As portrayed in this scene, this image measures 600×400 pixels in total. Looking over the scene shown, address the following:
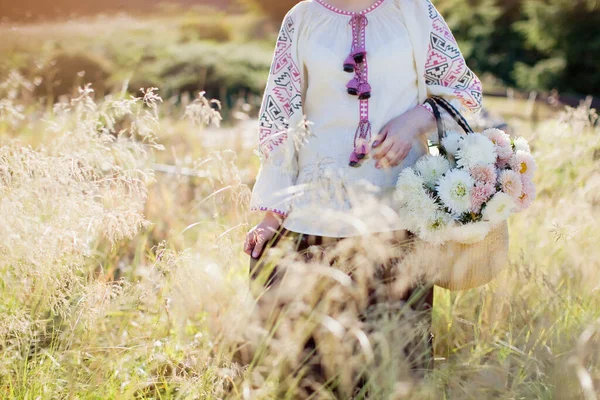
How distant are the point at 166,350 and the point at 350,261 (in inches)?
31.0

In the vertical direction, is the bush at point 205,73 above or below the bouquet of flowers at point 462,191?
below

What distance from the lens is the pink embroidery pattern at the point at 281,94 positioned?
2.21 metres

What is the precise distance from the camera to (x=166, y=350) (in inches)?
94.2

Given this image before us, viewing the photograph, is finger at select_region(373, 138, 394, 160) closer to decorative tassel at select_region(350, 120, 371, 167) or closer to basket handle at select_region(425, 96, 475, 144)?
decorative tassel at select_region(350, 120, 371, 167)

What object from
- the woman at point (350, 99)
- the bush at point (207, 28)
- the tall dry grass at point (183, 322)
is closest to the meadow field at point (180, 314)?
the tall dry grass at point (183, 322)

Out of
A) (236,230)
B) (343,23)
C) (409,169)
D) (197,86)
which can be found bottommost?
(197,86)

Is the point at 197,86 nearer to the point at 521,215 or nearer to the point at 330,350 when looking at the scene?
the point at 521,215

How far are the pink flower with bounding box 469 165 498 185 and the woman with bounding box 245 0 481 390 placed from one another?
0.23m

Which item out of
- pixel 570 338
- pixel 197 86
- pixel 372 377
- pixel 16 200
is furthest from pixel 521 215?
pixel 197 86

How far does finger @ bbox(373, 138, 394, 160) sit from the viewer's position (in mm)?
2092

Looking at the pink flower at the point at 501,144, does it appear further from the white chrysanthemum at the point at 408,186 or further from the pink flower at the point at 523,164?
the white chrysanthemum at the point at 408,186

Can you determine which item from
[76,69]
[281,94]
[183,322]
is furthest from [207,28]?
[183,322]

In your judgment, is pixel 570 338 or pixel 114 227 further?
pixel 570 338

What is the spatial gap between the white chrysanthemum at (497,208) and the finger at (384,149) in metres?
0.35
